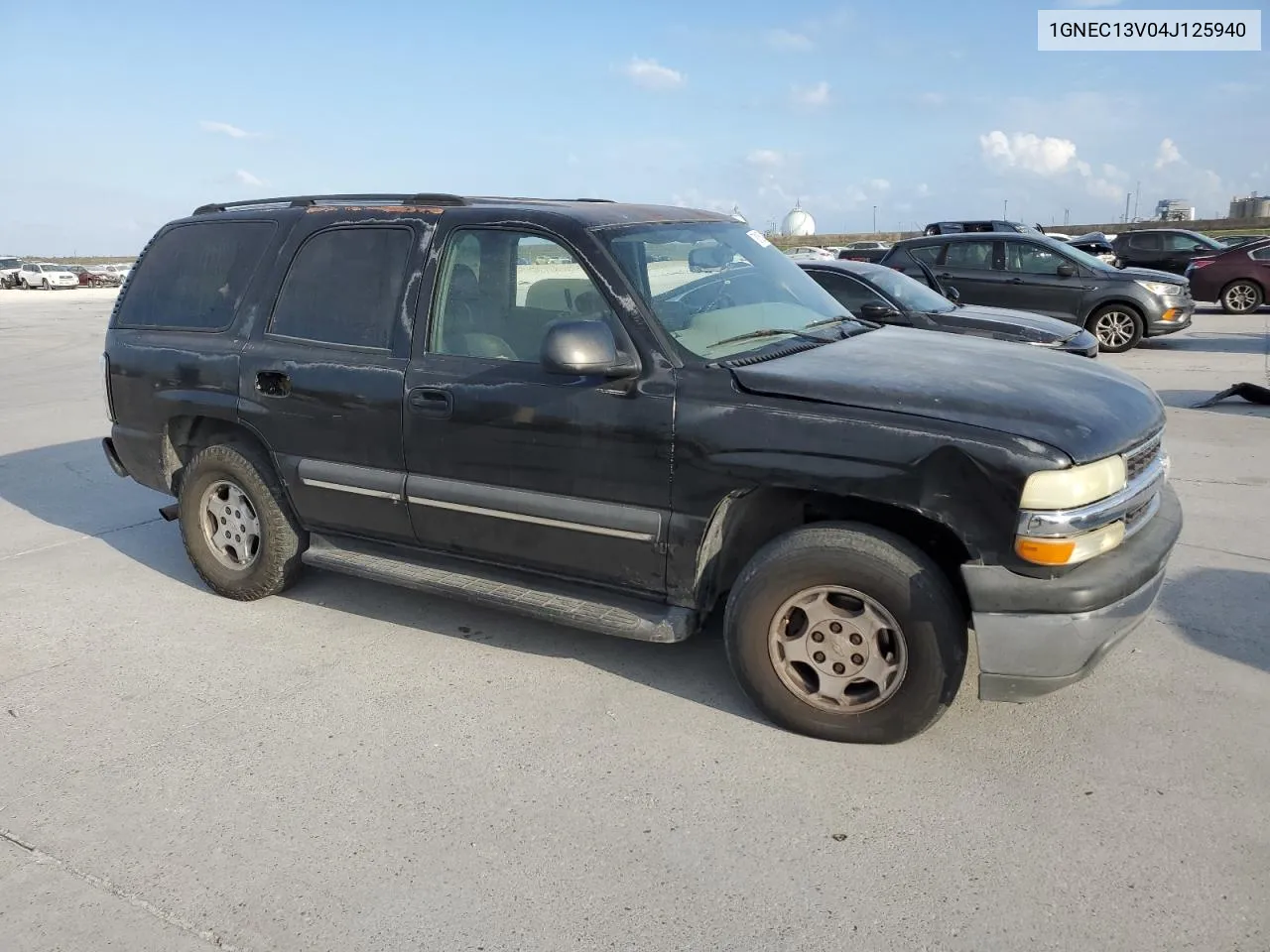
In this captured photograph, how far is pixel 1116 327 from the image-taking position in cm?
1370

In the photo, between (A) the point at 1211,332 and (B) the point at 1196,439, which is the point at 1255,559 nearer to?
(B) the point at 1196,439

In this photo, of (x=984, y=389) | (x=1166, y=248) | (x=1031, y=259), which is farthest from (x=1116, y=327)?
(x=984, y=389)

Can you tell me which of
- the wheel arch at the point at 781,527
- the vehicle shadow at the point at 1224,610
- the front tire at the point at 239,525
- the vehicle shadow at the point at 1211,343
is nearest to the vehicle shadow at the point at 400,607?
the front tire at the point at 239,525

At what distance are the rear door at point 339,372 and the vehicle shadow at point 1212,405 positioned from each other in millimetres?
7940

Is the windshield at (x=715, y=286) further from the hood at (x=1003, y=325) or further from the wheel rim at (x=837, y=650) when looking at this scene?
the hood at (x=1003, y=325)

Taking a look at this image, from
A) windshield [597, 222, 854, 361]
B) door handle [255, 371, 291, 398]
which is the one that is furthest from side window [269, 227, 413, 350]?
windshield [597, 222, 854, 361]

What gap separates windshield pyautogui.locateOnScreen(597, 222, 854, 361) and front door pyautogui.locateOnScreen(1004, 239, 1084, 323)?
32.7ft

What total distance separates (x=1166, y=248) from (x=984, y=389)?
22.3m

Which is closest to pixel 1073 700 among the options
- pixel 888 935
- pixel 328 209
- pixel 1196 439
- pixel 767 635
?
pixel 767 635

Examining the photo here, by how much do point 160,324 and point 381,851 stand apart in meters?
3.36

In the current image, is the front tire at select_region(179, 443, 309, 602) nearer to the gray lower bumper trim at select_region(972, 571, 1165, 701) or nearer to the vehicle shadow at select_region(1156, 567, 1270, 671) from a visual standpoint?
the gray lower bumper trim at select_region(972, 571, 1165, 701)

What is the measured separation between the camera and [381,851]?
117 inches

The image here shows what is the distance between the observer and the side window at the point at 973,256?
13.8m

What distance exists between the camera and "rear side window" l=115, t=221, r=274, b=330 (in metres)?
4.88
